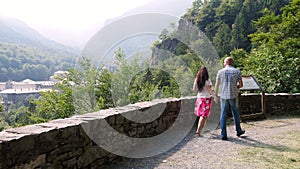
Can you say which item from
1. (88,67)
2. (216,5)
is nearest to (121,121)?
(88,67)

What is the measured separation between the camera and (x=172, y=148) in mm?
4461

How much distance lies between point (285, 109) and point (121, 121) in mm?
5655

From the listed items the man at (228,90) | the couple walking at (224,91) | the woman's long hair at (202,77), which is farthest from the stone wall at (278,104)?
the woman's long hair at (202,77)

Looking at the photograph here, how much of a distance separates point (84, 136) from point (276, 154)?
273 centimetres

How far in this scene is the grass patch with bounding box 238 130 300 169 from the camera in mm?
3541

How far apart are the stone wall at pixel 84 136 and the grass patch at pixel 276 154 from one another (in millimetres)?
1576

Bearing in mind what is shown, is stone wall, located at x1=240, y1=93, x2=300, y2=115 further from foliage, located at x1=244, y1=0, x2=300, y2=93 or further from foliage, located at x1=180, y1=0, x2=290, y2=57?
foliage, located at x1=180, y1=0, x2=290, y2=57

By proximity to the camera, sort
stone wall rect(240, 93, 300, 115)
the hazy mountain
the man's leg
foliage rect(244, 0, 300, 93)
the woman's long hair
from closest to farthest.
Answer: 1. the man's leg
2. the woman's long hair
3. stone wall rect(240, 93, 300, 115)
4. foliage rect(244, 0, 300, 93)
5. the hazy mountain

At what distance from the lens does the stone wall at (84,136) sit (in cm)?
236

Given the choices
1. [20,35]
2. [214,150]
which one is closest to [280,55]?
[214,150]

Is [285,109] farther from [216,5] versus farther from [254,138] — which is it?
[216,5]

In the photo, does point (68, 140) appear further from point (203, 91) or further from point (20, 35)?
point (20, 35)

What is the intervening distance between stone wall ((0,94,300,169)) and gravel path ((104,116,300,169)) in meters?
0.36

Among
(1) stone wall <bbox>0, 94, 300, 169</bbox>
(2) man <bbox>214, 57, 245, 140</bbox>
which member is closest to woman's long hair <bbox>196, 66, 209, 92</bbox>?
(2) man <bbox>214, 57, 245, 140</bbox>
